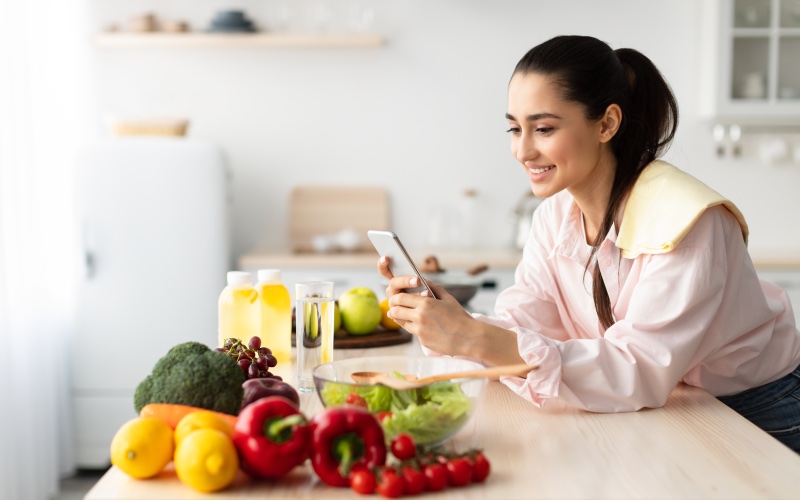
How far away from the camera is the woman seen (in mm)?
1438

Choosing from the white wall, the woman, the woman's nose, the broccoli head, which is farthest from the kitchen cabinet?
the broccoli head

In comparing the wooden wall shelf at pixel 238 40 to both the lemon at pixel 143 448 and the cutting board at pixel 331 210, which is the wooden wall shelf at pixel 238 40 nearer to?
the cutting board at pixel 331 210

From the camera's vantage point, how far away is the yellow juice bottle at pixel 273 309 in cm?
179

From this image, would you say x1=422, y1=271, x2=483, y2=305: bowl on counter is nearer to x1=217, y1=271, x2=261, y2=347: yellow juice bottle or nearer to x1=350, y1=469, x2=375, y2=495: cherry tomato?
x1=217, y1=271, x2=261, y2=347: yellow juice bottle

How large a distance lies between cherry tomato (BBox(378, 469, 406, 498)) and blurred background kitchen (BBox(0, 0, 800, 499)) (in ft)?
8.81

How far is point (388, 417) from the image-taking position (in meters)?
1.12

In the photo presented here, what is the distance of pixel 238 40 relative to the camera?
13.1 ft

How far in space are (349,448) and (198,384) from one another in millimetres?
279

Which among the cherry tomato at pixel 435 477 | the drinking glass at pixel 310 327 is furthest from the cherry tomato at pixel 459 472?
the drinking glass at pixel 310 327

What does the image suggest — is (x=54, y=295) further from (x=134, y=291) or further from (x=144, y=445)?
(x=144, y=445)

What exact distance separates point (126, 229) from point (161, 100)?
0.87 meters

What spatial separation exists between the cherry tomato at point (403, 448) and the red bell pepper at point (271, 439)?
104 millimetres

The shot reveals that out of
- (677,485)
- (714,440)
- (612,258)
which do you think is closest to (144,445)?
(677,485)

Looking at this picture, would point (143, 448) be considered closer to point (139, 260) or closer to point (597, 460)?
point (597, 460)
